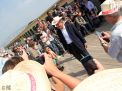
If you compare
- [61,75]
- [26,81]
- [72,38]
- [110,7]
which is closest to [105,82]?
[26,81]

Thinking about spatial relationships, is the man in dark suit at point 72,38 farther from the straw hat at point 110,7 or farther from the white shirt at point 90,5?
the white shirt at point 90,5

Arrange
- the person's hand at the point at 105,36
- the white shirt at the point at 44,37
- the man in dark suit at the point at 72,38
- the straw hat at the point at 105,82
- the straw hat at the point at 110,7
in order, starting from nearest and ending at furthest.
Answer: the straw hat at the point at 105,82, the person's hand at the point at 105,36, the straw hat at the point at 110,7, the man in dark suit at the point at 72,38, the white shirt at the point at 44,37

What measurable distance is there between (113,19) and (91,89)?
2.99 metres

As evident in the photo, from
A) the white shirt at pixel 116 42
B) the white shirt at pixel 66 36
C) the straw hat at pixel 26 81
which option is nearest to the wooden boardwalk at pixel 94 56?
the white shirt at pixel 66 36

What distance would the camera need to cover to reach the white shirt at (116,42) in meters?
4.25

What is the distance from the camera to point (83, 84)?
5.77 ft

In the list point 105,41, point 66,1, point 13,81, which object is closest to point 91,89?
point 13,81

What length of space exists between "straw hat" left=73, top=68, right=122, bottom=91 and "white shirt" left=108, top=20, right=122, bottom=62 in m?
2.47

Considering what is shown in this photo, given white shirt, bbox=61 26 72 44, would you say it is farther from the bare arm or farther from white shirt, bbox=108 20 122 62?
the bare arm

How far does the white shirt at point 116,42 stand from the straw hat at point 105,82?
247 centimetres

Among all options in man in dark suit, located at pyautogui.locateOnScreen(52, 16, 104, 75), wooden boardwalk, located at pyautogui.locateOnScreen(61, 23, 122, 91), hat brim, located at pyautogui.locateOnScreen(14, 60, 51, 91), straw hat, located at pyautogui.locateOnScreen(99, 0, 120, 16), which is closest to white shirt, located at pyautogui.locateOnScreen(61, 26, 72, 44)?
man in dark suit, located at pyautogui.locateOnScreen(52, 16, 104, 75)

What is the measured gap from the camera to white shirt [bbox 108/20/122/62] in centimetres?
425

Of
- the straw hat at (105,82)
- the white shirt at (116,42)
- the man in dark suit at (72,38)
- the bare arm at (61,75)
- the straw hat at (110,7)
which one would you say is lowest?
the man in dark suit at (72,38)

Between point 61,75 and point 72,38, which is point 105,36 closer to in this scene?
point 61,75
